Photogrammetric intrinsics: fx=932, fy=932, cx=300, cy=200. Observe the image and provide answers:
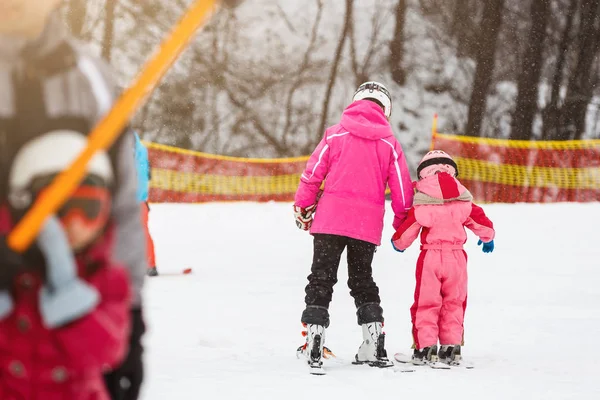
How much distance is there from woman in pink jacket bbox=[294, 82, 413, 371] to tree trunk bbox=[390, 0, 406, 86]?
22252 mm

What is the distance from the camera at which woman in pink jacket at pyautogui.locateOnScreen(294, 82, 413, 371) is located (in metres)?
5.55

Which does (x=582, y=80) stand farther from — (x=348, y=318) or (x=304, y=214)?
(x=304, y=214)

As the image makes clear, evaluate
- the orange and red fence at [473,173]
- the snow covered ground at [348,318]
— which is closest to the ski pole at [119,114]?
the snow covered ground at [348,318]

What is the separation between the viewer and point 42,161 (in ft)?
5.98

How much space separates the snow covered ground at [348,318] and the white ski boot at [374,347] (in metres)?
0.11

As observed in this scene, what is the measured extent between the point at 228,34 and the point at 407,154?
675 centimetres

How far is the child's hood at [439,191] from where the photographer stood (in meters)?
5.88

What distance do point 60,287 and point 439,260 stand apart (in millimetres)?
4246

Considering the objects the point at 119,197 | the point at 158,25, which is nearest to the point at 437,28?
the point at 158,25

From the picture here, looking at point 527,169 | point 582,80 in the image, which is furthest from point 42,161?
point 582,80

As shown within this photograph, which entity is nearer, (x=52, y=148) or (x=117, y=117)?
(x=117, y=117)

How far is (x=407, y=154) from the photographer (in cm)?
2820

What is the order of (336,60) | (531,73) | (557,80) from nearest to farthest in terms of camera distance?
(531,73)
(557,80)
(336,60)

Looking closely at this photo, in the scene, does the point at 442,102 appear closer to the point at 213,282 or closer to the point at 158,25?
the point at 158,25
